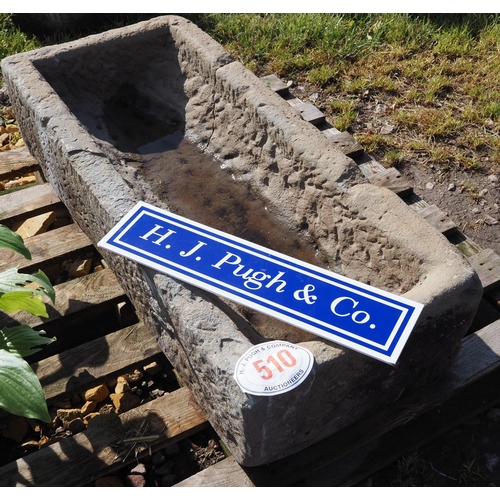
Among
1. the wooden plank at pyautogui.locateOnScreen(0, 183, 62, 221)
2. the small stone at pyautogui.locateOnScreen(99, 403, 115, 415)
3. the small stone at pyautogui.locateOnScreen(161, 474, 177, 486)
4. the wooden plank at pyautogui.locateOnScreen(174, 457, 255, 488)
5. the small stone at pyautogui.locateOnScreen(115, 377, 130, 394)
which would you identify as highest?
the wooden plank at pyautogui.locateOnScreen(0, 183, 62, 221)

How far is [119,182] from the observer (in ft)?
7.66

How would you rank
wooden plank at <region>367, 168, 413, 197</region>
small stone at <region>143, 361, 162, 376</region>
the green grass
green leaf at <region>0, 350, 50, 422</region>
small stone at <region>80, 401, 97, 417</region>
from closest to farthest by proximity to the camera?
green leaf at <region>0, 350, 50, 422</region> < small stone at <region>80, 401, 97, 417</region> < small stone at <region>143, 361, 162, 376</region> < wooden plank at <region>367, 168, 413, 197</region> < the green grass

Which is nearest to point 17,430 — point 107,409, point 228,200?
point 107,409

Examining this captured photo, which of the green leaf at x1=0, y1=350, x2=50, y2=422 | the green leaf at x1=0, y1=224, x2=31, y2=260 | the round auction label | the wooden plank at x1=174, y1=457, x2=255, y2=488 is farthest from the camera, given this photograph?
the green leaf at x1=0, y1=224, x2=31, y2=260

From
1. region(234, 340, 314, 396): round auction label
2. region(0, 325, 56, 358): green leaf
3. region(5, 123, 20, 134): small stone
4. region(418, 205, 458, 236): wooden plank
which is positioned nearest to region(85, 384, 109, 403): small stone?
region(0, 325, 56, 358): green leaf

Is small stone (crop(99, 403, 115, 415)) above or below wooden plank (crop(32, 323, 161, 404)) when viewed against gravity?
below

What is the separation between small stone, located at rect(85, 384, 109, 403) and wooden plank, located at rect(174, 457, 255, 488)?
1.75 ft

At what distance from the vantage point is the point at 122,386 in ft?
7.94

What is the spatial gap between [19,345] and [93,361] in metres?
0.31

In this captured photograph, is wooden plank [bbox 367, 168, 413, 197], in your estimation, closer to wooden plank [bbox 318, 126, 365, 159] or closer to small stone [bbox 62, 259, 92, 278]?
wooden plank [bbox 318, 126, 365, 159]

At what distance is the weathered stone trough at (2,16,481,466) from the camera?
1.88 meters

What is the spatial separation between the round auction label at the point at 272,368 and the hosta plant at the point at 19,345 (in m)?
0.55

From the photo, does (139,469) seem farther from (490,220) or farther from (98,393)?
(490,220)

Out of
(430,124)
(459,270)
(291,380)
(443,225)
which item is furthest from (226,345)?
(430,124)
